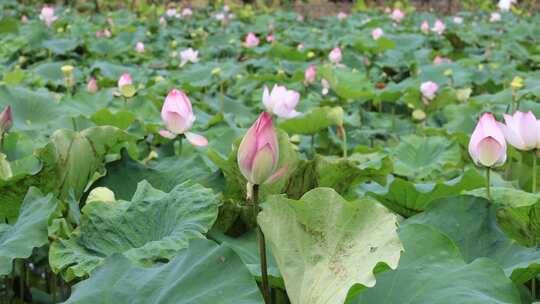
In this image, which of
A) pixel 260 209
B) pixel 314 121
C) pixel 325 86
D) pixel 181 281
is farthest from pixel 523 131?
pixel 325 86

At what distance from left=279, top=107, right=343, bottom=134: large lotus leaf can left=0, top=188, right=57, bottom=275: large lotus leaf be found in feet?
3.26

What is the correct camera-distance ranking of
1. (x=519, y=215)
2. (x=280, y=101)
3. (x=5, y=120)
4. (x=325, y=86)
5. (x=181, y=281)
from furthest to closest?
(x=325, y=86), (x=280, y=101), (x=5, y=120), (x=519, y=215), (x=181, y=281)

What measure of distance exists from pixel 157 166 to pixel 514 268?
25.0 inches

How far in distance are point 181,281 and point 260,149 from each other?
0.59 ft

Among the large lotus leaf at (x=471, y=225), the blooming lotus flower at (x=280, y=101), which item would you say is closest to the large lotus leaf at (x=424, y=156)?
the blooming lotus flower at (x=280, y=101)

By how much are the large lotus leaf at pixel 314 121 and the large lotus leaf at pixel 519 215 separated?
2.58 feet

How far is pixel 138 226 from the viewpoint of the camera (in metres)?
1.00

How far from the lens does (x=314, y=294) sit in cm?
79

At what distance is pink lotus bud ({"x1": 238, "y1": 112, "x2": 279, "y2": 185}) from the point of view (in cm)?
88

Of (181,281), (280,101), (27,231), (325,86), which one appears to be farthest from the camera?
(325,86)

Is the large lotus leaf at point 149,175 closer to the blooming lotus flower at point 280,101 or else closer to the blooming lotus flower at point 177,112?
the blooming lotus flower at point 177,112

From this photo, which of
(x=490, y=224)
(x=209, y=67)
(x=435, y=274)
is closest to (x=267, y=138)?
(x=435, y=274)

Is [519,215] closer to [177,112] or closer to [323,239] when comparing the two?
[323,239]

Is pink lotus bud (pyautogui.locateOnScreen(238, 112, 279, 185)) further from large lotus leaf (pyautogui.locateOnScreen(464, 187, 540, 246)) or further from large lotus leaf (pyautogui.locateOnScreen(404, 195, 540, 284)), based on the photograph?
large lotus leaf (pyautogui.locateOnScreen(464, 187, 540, 246))
